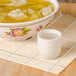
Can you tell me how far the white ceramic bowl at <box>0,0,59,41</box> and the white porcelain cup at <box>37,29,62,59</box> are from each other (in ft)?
0.18

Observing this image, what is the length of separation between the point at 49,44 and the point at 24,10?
0.25m

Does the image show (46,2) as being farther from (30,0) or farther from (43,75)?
(43,75)

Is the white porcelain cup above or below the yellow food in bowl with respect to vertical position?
below

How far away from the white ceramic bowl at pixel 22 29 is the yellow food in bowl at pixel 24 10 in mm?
32

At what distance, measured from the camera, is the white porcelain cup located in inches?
39.9

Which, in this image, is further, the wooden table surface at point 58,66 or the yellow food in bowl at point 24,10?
the yellow food in bowl at point 24,10

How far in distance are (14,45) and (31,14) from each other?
0.52 ft

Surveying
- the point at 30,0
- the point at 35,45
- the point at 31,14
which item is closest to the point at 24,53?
the point at 35,45

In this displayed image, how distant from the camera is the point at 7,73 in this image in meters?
0.98

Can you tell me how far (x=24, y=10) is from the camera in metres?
1.18

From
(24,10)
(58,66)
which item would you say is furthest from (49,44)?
(24,10)

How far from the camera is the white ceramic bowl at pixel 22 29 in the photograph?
3.53 feet

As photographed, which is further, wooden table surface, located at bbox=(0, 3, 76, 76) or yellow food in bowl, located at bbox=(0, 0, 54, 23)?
yellow food in bowl, located at bbox=(0, 0, 54, 23)

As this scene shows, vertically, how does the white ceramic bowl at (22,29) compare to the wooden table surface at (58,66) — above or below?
above
